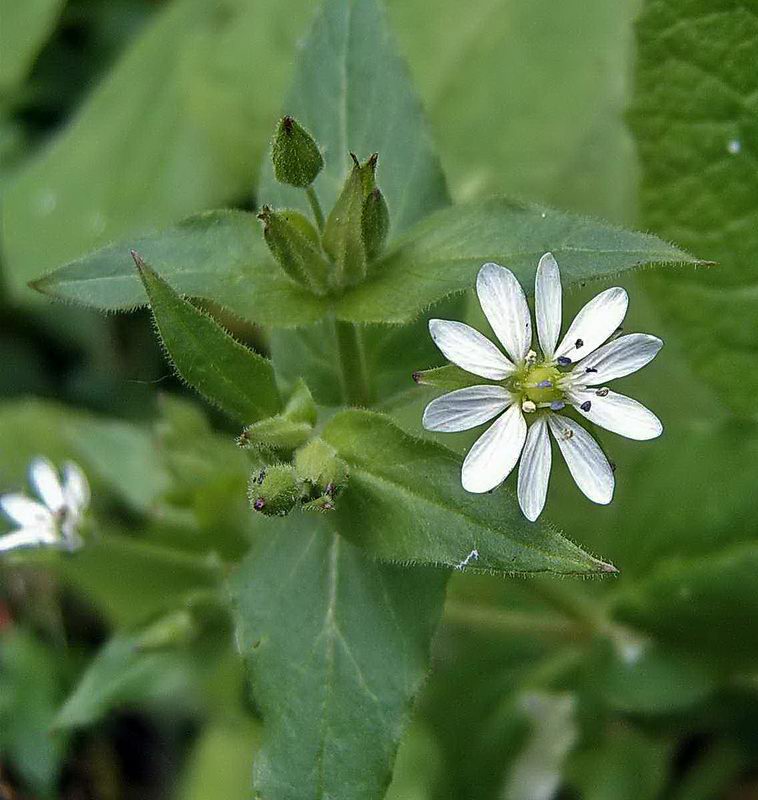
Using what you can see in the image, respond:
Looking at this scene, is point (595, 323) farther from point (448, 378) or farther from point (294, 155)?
point (294, 155)

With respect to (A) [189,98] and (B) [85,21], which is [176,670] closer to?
(A) [189,98]

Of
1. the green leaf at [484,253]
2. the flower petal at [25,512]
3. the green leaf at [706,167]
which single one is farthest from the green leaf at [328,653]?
the green leaf at [706,167]

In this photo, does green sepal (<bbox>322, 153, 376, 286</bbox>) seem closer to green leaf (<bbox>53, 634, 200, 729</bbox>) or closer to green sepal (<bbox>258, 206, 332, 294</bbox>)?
green sepal (<bbox>258, 206, 332, 294</bbox>)

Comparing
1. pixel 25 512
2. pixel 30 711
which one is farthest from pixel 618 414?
pixel 30 711

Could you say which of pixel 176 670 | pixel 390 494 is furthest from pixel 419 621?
pixel 176 670

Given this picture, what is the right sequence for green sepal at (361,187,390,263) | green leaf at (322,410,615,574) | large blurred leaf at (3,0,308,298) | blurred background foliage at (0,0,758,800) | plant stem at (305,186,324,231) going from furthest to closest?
1. large blurred leaf at (3,0,308,298)
2. blurred background foliage at (0,0,758,800)
3. plant stem at (305,186,324,231)
4. green sepal at (361,187,390,263)
5. green leaf at (322,410,615,574)

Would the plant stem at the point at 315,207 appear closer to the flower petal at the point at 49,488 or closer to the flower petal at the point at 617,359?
the flower petal at the point at 617,359

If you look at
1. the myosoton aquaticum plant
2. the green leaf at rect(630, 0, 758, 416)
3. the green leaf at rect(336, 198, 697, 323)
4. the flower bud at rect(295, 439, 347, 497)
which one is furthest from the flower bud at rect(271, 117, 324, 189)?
the green leaf at rect(630, 0, 758, 416)
